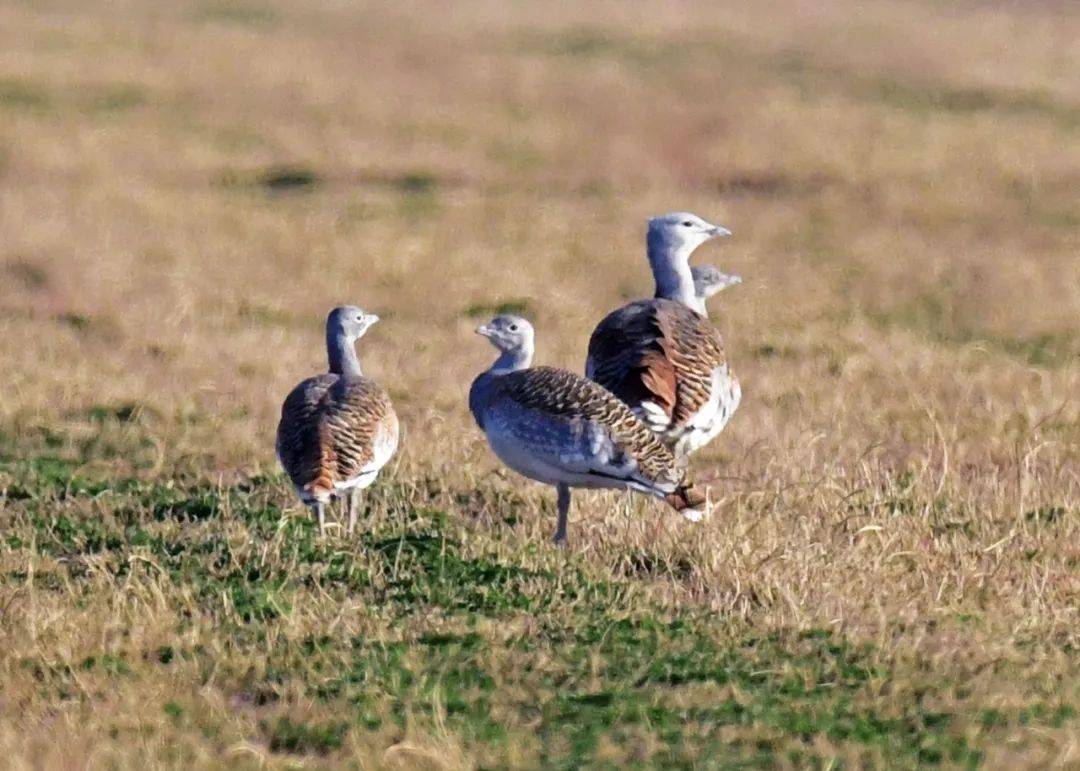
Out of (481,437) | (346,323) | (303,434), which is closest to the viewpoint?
(303,434)

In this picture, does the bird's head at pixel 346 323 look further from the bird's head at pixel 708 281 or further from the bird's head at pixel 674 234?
the bird's head at pixel 708 281

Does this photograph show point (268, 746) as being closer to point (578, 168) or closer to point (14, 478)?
point (14, 478)

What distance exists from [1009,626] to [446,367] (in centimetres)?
526

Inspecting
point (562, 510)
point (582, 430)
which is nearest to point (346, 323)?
point (562, 510)

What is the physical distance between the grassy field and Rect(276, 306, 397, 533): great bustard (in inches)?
8.0

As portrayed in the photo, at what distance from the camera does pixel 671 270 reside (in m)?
8.44

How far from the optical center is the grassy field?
493cm

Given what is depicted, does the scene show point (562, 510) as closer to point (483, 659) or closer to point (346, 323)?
point (483, 659)

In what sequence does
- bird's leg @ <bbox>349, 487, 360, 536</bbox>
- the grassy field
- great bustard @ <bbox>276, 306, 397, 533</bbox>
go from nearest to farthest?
the grassy field
great bustard @ <bbox>276, 306, 397, 533</bbox>
bird's leg @ <bbox>349, 487, 360, 536</bbox>

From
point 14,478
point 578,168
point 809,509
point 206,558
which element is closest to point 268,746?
point 206,558

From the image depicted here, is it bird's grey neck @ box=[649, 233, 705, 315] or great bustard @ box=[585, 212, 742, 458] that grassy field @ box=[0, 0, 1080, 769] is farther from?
bird's grey neck @ box=[649, 233, 705, 315]

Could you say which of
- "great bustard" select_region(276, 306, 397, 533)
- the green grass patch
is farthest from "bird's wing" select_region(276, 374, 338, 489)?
the green grass patch

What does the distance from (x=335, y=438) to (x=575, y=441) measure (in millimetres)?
878

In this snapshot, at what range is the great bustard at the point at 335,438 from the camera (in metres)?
6.52
